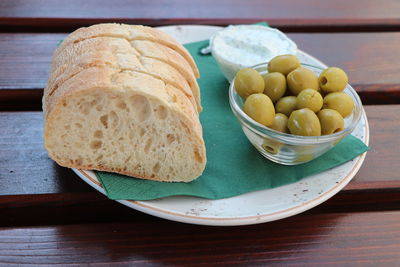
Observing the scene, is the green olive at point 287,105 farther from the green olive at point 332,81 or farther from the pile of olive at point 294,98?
the green olive at point 332,81

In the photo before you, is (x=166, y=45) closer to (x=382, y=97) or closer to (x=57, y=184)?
(x=57, y=184)

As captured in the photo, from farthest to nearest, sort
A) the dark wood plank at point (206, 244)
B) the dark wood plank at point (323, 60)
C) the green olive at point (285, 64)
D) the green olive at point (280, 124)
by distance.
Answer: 1. the dark wood plank at point (323, 60)
2. the green olive at point (285, 64)
3. the green olive at point (280, 124)
4. the dark wood plank at point (206, 244)

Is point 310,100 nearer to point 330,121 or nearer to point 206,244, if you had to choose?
point 330,121

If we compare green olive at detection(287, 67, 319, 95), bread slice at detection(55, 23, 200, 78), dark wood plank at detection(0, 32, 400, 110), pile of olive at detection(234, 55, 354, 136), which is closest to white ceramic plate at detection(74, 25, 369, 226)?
pile of olive at detection(234, 55, 354, 136)

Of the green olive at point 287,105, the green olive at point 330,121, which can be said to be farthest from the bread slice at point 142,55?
the green olive at point 330,121

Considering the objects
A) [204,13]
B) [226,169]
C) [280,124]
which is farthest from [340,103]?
[204,13]

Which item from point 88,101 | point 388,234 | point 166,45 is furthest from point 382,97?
point 88,101
